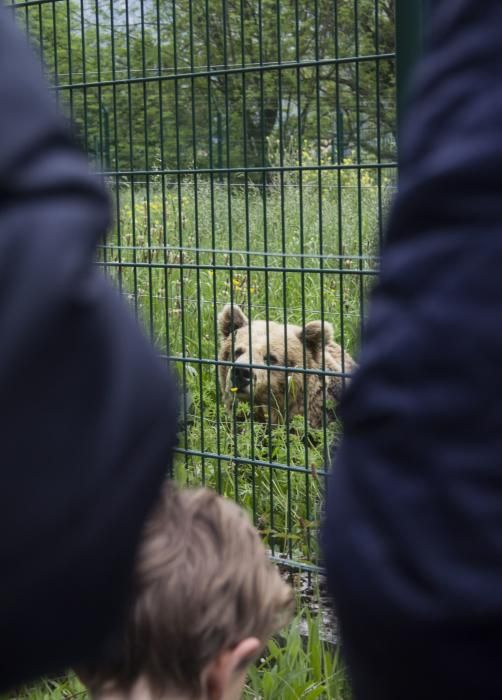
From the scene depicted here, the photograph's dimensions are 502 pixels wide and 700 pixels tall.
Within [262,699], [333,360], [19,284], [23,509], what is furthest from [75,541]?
[333,360]

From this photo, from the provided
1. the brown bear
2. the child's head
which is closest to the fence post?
the child's head

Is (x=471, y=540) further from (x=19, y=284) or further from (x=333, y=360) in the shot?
(x=333, y=360)

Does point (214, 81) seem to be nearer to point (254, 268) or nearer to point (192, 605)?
point (254, 268)

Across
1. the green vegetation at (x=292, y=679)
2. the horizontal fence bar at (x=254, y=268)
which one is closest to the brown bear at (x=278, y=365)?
the horizontal fence bar at (x=254, y=268)

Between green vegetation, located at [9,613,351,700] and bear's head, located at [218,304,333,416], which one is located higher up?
bear's head, located at [218,304,333,416]

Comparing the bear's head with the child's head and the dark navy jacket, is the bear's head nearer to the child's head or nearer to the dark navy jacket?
the child's head

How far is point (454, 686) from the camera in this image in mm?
710

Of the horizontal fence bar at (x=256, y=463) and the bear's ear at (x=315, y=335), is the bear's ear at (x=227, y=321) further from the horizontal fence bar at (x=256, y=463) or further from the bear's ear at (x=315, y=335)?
the horizontal fence bar at (x=256, y=463)

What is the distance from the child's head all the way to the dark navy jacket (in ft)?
2.38

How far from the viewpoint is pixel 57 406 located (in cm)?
69

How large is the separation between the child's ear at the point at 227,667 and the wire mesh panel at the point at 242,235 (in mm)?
1764

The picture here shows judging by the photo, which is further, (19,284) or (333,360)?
(333,360)

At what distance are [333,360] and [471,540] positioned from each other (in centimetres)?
593

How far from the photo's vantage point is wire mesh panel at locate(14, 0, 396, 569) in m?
4.21
